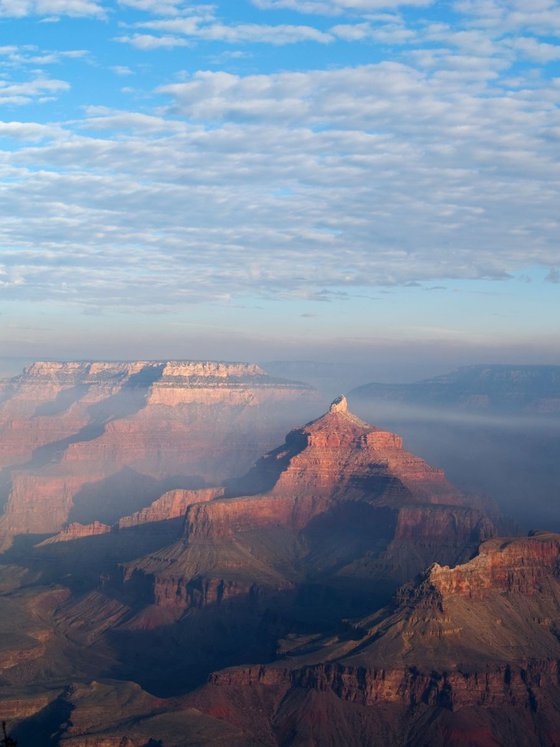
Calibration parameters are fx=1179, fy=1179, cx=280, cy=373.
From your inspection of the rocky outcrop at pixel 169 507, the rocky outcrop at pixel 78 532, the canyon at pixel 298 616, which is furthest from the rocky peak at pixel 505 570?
the rocky outcrop at pixel 78 532

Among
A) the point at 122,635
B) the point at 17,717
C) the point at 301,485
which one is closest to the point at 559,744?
the point at 17,717

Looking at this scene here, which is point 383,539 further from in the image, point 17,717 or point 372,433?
point 17,717

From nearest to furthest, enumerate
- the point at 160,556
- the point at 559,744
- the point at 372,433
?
the point at 559,744, the point at 160,556, the point at 372,433

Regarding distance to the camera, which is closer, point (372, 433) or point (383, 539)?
point (383, 539)

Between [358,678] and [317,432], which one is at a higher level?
[317,432]

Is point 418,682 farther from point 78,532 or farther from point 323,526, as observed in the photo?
point 78,532

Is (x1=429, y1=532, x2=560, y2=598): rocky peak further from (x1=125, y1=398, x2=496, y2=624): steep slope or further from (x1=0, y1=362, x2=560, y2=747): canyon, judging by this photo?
(x1=125, y1=398, x2=496, y2=624): steep slope

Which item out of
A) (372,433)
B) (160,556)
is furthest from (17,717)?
(372,433)

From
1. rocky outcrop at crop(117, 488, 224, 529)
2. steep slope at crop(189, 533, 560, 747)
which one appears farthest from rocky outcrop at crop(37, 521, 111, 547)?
steep slope at crop(189, 533, 560, 747)

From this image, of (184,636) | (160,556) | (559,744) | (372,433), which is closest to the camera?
(559,744)
